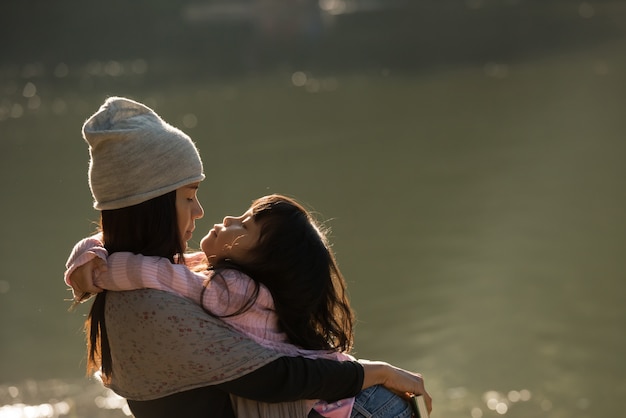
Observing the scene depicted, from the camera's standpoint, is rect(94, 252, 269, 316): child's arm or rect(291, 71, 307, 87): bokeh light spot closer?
rect(94, 252, 269, 316): child's arm

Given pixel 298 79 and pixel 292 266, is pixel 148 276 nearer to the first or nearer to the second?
pixel 292 266

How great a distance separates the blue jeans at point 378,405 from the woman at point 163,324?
0.05 meters

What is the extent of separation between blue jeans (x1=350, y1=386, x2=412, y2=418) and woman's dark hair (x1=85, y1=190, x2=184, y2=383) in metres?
0.51

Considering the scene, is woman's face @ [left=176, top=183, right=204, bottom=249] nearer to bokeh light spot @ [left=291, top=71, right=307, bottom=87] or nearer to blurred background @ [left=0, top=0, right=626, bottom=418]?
blurred background @ [left=0, top=0, right=626, bottom=418]

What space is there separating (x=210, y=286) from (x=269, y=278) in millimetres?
157

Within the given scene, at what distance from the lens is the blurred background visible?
5199 millimetres

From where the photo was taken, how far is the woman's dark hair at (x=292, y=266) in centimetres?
239

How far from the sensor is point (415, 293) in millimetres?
5934

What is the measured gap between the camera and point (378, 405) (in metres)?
2.41

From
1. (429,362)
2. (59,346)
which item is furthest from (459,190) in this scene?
(59,346)

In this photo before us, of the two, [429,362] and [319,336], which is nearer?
[319,336]

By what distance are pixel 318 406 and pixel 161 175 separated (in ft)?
1.96

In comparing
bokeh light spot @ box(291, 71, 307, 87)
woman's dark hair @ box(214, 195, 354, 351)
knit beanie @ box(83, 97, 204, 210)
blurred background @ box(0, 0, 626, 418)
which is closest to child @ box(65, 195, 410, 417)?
woman's dark hair @ box(214, 195, 354, 351)

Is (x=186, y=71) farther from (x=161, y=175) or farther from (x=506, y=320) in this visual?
(x=161, y=175)
